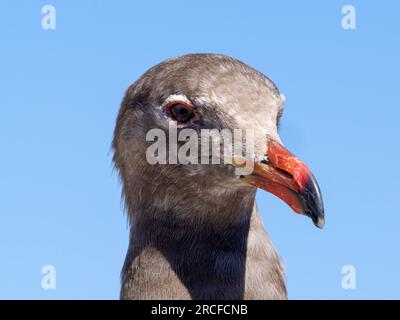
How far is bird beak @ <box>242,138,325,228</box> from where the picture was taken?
7.06 meters

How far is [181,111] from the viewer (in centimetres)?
827

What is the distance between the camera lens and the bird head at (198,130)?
7.83 m

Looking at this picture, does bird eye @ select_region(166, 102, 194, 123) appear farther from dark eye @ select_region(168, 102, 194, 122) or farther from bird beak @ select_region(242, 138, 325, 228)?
bird beak @ select_region(242, 138, 325, 228)

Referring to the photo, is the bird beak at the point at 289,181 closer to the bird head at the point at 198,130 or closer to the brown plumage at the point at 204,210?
the bird head at the point at 198,130

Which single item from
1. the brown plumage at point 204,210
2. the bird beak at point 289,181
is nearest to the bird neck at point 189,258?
the brown plumage at point 204,210

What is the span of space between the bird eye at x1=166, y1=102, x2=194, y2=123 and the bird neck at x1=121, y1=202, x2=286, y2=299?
92 cm

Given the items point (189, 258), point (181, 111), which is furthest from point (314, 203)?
point (181, 111)

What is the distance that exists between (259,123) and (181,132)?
2.69 ft

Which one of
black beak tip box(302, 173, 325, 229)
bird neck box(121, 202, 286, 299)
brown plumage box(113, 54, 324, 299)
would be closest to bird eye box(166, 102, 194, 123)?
brown plumage box(113, 54, 324, 299)

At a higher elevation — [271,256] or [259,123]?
[259,123]

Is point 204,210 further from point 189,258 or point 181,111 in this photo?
point 181,111
